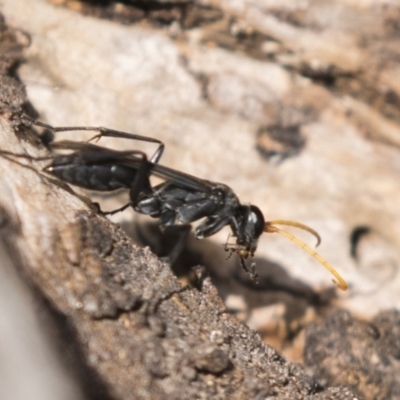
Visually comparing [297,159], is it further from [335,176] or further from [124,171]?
[124,171]

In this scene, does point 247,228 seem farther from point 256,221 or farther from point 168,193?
point 168,193

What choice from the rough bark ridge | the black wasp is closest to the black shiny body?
the black wasp

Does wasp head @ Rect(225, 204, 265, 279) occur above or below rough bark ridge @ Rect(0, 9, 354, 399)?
below

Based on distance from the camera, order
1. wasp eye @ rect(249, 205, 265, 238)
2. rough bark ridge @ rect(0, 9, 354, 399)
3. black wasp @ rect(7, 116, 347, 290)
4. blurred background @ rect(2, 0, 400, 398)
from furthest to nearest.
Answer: blurred background @ rect(2, 0, 400, 398)
wasp eye @ rect(249, 205, 265, 238)
black wasp @ rect(7, 116, 347, 290)
rough bark ridge @ rect(0, 9, 354, 399)

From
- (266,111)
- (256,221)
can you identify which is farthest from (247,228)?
(266,111)

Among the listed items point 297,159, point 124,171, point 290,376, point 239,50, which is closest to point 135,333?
point 290,376

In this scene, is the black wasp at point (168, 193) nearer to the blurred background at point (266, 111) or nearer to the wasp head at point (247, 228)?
the wasp head at point (247, 228)

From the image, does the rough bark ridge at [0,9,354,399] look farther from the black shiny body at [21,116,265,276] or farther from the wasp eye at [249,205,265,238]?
the wasp eye at [249,205,265,238]

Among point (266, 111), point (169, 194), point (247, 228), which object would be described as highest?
point (266, 111)
